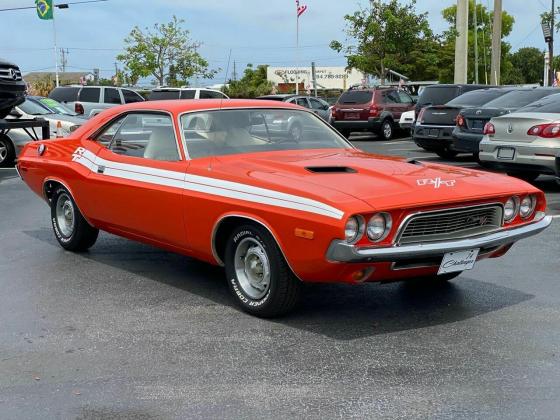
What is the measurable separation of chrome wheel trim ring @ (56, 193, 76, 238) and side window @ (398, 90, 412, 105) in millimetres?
19392

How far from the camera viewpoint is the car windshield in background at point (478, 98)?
1551 centimetres

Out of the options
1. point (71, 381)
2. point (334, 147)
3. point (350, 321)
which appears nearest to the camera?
point (71, 381)

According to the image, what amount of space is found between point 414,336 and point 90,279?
291 cm

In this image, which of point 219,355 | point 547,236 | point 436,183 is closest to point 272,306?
point 219,355

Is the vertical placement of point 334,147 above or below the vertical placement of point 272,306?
above

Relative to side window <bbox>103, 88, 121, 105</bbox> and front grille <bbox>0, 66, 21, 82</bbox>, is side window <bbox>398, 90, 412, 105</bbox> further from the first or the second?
front grille <bbox>0, 66, 21, 82</bbox>

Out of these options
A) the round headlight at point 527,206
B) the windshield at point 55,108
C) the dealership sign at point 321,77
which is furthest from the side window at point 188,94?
the dealership sign at point 321,77

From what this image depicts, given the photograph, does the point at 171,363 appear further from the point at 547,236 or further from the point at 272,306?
the point at 547,236

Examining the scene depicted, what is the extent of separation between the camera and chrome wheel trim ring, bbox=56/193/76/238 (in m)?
7.25

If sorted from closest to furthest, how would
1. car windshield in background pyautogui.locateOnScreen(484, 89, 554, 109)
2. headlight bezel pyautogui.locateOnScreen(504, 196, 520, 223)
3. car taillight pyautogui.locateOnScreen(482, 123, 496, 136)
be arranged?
1. headlight bezel pyautogui.locateOnScreen(504, 196, 520, 223)
2. car taillight pyautogui.locateOnScreen(482, 123, 496, 136)
3. car windshield in background pyautogui.locateOnScreen(484, 89, 554, 109)

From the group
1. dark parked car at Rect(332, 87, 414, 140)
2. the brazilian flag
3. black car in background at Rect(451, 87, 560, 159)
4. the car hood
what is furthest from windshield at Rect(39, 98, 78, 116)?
the brazilian flag

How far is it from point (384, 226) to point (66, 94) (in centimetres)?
2165

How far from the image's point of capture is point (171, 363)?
4.33 metres

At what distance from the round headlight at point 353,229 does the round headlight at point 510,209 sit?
1311 mm
